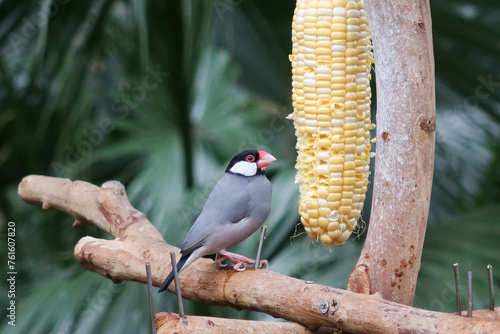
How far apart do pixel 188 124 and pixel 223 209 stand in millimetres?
503

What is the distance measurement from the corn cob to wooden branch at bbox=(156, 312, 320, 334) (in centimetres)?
14

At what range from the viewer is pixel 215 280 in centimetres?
74

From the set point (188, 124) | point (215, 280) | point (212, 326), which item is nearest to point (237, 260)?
point (215, 280)

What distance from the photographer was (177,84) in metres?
1.25

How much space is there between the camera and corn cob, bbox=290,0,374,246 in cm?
72

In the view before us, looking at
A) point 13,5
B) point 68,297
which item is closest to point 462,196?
point 68,297

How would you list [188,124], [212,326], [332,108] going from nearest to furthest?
1. [212,326]
2. [332,108]
3. [188,124]

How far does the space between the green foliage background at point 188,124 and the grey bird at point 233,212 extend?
0.30m

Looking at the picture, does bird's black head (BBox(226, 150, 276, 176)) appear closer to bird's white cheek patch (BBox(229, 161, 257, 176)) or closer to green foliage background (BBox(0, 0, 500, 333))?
bird's white cheek patch (BBox(229, 161, 257, 176))

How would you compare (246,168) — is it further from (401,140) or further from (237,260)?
(401,140)

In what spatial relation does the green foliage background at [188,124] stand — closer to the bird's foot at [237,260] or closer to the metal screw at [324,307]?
the bird's foot at [237,260]

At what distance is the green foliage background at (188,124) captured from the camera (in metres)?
1.08

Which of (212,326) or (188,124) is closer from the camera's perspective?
(212,326)

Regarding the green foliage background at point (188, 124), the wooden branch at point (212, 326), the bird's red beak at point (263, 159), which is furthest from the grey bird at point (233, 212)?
the green foliage background at point (188, 124)
